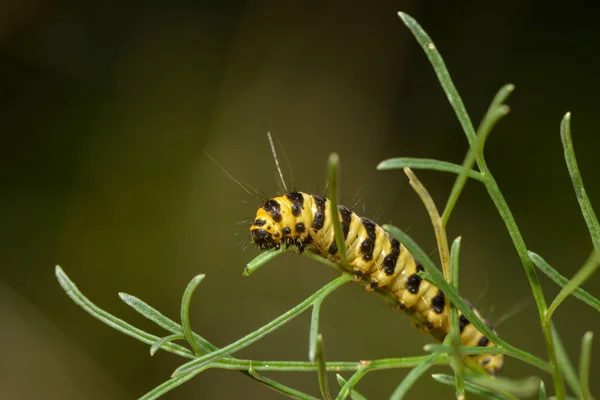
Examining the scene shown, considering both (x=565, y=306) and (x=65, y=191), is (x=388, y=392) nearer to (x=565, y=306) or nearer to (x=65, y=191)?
(x=565, y=306)

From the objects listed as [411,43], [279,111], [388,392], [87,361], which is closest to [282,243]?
[388,392]

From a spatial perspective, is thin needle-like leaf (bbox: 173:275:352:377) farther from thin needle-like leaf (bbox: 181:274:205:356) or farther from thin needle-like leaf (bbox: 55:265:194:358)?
thin needle-like leaf (bbox: 55:265:194:358)

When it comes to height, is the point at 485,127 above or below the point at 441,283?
above

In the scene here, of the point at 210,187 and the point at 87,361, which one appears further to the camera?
the point at 210,187

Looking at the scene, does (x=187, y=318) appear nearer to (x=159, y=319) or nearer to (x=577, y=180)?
(x=159, y=319)

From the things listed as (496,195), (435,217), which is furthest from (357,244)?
(496,195)


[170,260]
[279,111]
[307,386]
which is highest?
[279,111]
